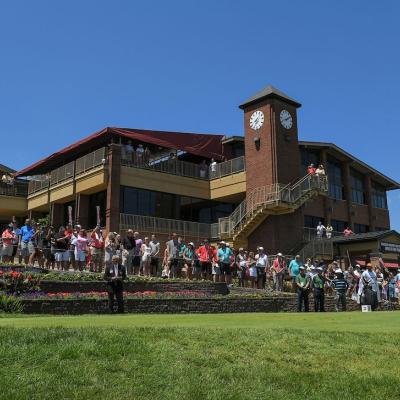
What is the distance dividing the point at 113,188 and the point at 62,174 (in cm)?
657

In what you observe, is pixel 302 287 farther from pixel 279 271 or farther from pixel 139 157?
pixel 139 157

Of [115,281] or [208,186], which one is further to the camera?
[208,186]

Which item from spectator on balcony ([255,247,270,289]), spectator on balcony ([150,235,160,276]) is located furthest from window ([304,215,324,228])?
spectator on balcony ([150,235,160,276])

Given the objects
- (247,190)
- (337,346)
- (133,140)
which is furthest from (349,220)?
(337,346)

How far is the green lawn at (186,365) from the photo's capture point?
19.8 ft

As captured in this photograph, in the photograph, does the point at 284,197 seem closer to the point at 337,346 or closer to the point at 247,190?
the point at 247,190

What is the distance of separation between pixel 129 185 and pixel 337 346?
81.8 feet

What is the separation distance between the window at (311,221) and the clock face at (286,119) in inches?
261

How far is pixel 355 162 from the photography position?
4400 cm

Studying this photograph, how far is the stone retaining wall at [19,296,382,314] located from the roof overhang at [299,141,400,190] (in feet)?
63.4

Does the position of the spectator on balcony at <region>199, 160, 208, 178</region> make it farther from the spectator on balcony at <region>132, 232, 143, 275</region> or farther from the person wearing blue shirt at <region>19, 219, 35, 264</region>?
the person wearing blue shirt at <region>19, 219, 35, 264</region>

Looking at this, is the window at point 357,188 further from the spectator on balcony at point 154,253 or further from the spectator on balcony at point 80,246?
the spectator on balcony at point 80,246

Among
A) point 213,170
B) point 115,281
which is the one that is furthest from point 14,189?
point 115,281

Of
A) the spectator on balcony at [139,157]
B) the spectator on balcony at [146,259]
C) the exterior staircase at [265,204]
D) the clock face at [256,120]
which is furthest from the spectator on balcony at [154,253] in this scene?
the clock face at [256,120]
